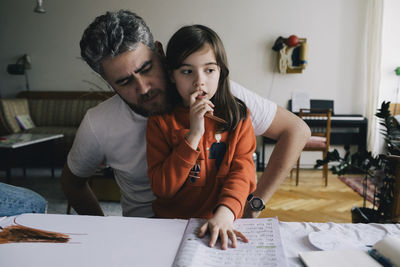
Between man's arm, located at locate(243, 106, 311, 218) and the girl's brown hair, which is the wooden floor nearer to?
man's arm, located at locate(243, 106, 311, 218)

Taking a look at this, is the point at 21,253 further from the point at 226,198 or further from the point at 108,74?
the point at 108,74

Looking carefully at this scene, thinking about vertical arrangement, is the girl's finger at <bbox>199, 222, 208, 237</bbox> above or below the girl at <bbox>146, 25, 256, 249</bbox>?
below

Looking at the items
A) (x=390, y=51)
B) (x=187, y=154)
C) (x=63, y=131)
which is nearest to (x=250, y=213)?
(x=187, y=154)

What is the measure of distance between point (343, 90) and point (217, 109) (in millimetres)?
3958

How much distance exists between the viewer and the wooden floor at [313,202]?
2.39m

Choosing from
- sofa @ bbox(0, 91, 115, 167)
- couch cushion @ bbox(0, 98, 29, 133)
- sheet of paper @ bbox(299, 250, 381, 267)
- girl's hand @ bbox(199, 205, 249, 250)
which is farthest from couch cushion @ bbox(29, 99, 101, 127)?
sheet of paper @ bbox(299, 250, 381, 267)

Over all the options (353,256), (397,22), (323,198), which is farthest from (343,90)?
(353,256)

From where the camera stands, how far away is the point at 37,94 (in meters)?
4.61

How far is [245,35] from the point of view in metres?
4.19

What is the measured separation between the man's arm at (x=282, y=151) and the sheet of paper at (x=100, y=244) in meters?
0.48

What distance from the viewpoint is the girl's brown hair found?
82 centimetres

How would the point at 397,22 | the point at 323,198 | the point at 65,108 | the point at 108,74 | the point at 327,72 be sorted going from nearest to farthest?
the point at 108,74 < the point at 323,198 < the point at 397,22 < the point at 327,72 < the point at 65,108

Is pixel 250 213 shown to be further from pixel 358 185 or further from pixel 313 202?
pixel 358 185

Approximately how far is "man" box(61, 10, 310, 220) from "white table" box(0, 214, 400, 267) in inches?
13.4
